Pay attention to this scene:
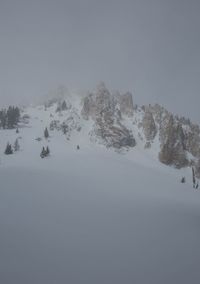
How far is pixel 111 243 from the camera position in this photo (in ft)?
75.3

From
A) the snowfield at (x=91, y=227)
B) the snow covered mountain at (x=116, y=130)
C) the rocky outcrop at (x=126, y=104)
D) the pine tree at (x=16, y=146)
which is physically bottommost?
the snowfield at (x=91, y=227)

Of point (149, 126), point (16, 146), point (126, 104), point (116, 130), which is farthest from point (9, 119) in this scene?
point (149, 126)

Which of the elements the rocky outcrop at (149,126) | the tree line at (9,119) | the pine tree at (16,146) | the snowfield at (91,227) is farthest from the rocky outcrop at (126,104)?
the snowfield at (91,227)

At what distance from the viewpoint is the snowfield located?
18.3 meters

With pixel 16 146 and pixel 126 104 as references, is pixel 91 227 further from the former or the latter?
pixel 126 104

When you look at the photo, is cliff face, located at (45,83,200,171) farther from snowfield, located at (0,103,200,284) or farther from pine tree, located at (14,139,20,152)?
snowfield, located at (0,103,200,284)

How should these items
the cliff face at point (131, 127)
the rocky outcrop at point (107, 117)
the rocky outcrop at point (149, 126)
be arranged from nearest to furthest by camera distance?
1. the cliff face at point (131, 127)
2. the rocky outcrop at point (107, 117)
3. the rocky outcrop at point (149, 126)

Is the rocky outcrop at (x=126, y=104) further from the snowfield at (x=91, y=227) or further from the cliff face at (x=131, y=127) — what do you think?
the snowfield at (x=91, y=227)

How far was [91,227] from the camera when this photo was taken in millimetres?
25812

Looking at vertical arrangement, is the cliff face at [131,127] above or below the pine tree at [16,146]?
above

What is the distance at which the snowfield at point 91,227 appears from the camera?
59.9ft

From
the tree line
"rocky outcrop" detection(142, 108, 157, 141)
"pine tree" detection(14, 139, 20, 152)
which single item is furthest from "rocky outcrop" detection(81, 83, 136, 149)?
"pine tree" detection(14, 139, 20, 152)

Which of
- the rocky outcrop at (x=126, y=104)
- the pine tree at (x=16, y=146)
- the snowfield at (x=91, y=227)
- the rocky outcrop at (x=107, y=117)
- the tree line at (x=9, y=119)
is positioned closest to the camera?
the snowfield at (x=91, y=227)

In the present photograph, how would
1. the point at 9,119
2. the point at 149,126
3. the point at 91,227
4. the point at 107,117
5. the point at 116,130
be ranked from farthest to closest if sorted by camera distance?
the point at 149,126 < the point at 107,117 < the point at 9,119 < the point at 116,130 < the point at 91,227
